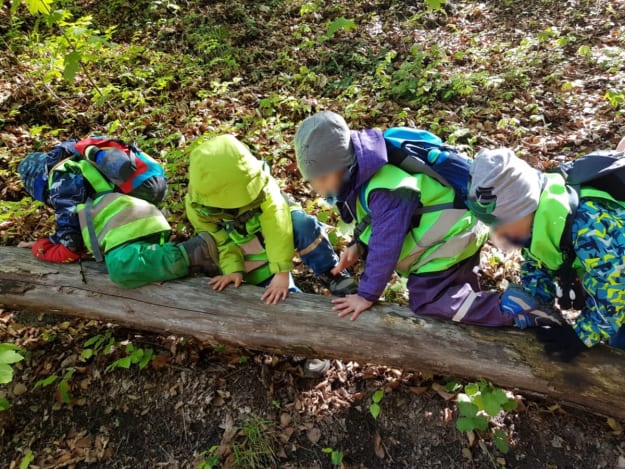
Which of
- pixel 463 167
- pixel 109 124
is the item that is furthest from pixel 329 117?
pixel 109 124

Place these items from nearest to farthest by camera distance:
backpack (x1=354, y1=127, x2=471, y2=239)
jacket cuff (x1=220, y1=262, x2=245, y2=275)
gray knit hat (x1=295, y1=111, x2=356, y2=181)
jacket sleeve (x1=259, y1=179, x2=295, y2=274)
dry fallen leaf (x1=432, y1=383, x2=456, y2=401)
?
gray knit hat (x1=295, y1=111, x2=356, y2=181) < backpack (x1=354, y1=127, x2=471, y2=239) < dry fallen leaf (x1=432, y1=383, x2=456, y2=401) < jacket sleeve (x1=259, y1=179, x2=295, y2=274) < jacket cuff (x1=220, y1=262, x2=245, y2=275)

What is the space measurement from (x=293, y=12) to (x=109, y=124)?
4.32 meters

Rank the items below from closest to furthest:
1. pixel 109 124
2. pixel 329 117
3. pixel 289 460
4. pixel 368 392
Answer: pixel 329 117, pixel 289 460, pixel 368 392, pixel 109 124

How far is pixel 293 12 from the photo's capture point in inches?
316

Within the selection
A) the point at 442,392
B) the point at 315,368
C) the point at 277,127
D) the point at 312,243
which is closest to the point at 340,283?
the point at 312,243

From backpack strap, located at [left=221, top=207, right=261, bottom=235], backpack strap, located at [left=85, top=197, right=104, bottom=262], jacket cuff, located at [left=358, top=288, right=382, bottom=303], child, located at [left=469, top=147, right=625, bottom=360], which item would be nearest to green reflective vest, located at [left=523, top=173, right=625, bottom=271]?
child, located at [left=469, top=147, right=625, bottom=360]

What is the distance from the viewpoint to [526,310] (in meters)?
2.75

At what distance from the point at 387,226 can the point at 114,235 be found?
226 centimetres

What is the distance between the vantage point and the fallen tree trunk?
2631 mm

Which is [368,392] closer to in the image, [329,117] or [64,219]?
[329,117]

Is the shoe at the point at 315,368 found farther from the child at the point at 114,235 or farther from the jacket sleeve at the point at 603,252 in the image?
the jacket sleeve at the point at 603,252

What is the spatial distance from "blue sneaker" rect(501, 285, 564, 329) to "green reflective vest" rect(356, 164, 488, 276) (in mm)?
400

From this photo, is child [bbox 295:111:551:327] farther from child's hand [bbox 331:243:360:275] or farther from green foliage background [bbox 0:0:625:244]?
green foliage background [bbox 0:0:625:244]

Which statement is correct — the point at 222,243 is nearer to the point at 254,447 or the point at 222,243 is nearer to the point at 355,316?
the point at 355,316
